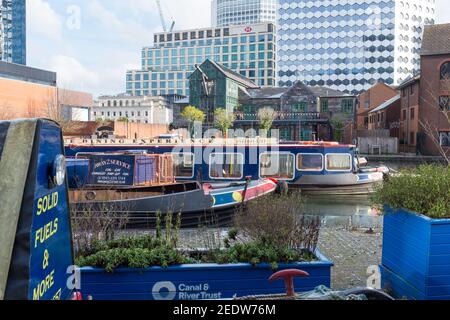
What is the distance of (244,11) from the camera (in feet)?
587

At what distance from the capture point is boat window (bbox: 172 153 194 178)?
19688 mm

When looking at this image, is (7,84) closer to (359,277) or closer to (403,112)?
(403,112)

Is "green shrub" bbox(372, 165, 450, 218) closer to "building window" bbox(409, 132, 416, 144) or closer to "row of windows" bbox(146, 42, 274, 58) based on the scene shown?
"building window" bbox(409, 132, 416, 144)

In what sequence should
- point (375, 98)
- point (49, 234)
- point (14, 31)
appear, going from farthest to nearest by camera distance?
point (14, 31)
point (375, 98)
point (49, 234)

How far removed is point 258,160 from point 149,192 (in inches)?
270

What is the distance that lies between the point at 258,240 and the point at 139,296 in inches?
61.3

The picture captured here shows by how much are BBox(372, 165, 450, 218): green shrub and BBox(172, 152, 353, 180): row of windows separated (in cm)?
1466

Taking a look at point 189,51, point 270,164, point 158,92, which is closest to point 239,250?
point 270,164

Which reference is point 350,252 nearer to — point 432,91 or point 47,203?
point 47,203

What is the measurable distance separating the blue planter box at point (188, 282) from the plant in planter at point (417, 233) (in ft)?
2.67

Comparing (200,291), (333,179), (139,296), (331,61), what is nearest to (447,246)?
(200,291)

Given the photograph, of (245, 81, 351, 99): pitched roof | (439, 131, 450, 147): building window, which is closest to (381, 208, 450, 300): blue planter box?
(439, 131, 450, 147): building window

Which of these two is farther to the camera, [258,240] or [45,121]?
[258,240]

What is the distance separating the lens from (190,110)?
184 feet
